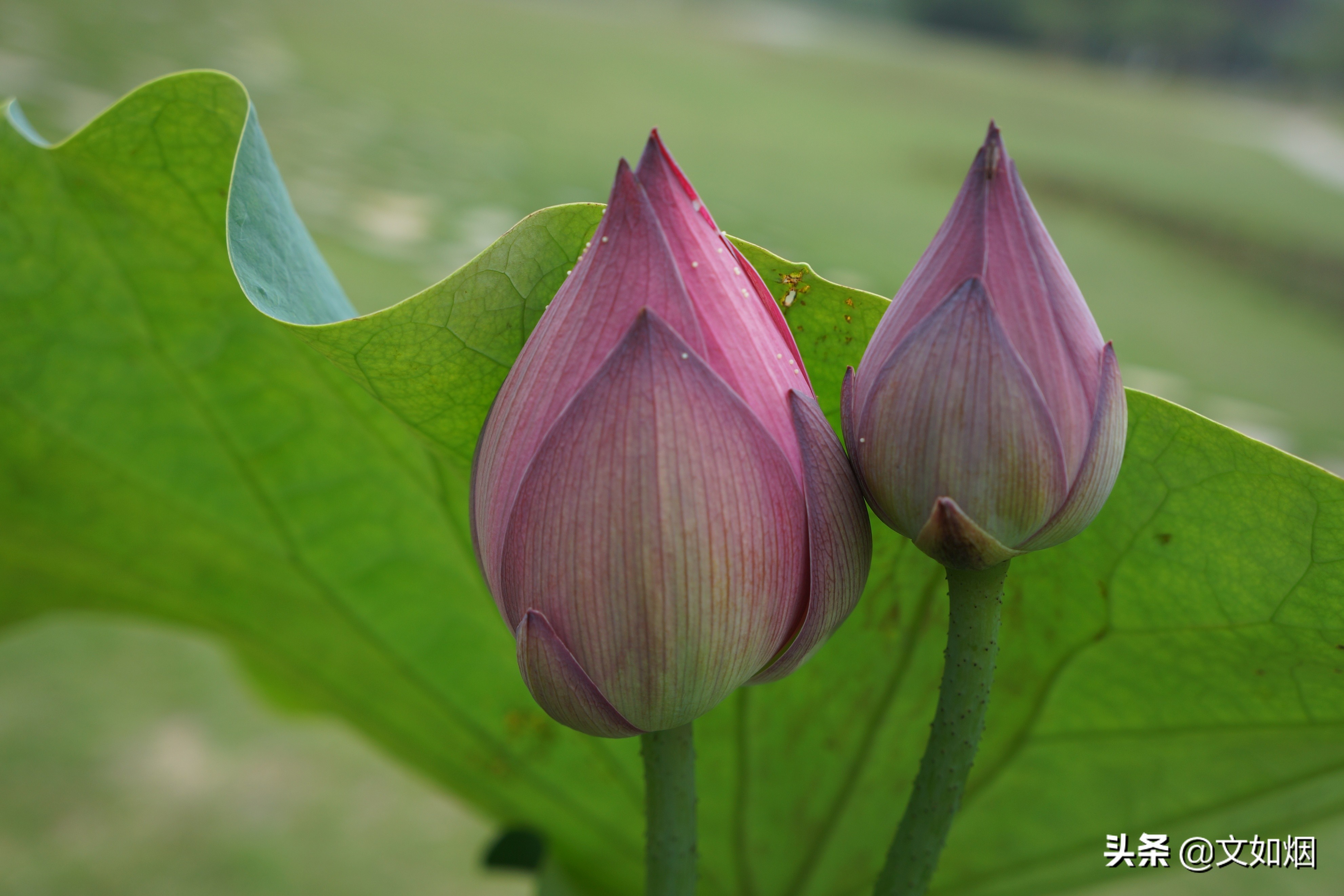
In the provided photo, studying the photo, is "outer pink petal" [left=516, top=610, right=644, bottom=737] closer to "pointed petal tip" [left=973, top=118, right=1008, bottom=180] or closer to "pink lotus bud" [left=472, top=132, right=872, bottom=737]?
Answer: "pink lotus bud" [left=472, top=132, right=872, bottom=737]

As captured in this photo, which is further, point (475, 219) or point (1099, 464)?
point (475, 219)

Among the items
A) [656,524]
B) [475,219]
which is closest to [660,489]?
[656,524]

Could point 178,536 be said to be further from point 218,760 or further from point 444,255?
point 444,255

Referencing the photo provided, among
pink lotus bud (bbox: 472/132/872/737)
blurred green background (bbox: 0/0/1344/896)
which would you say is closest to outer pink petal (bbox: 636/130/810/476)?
pink lotus bud (bbox: 472/132/872/737)

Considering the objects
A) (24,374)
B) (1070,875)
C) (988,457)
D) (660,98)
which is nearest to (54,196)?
(24,374)

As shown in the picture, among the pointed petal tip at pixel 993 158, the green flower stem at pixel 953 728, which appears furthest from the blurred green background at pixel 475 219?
the pointed petal tip at pixel 993 158

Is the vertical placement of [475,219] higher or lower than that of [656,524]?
higher

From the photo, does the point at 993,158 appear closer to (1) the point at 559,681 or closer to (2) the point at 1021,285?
(2) the point at 1021,285

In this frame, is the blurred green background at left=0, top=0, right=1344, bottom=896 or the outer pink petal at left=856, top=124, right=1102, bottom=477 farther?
the blurred green background at left=0, top=0, right=1344, bottom=896
